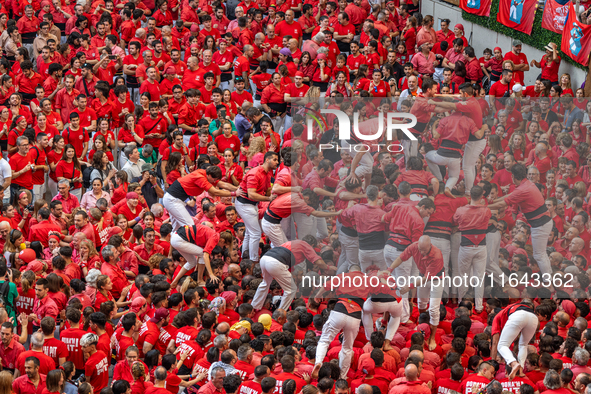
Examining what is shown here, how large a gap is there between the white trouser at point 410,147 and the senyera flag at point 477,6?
27.1 ft

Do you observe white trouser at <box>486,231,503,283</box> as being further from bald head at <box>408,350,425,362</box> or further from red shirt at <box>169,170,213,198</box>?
red shirt at <box>169,170,213,198</box>

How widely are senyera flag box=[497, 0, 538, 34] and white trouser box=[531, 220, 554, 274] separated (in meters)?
8.06

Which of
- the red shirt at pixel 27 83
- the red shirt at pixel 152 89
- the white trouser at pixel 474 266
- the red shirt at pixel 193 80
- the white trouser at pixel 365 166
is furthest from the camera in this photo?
the red shirt at pixel 193 80

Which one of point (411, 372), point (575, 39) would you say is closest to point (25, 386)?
point (411, 372)

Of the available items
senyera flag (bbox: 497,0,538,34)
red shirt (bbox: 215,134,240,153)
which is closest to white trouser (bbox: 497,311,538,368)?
red shirt (bbox: 215,134,240,153)

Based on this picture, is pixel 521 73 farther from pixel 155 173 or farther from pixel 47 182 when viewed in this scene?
pixel 47 182

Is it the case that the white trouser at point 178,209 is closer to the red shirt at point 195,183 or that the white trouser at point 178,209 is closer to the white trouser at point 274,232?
the red shirt at point 195,183

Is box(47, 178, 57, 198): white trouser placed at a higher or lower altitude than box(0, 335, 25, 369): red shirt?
higher

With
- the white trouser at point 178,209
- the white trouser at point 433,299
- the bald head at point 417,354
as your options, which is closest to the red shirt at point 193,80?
the white trouser at point 178,209

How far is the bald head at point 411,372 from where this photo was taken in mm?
8148

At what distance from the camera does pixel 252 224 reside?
11.8 metres

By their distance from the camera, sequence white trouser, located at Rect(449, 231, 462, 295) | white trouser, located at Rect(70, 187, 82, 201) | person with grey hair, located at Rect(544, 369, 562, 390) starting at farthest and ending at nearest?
white trouser, located at Rect(70, 187, 82, 201), white trouser, located at Rect(449, 231, 462, 295), person with grey hair, located at Rect(544, 369, 562, 390)

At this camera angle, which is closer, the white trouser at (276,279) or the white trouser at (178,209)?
the white trouser at (276,279)

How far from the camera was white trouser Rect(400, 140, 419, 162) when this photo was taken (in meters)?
12.3
